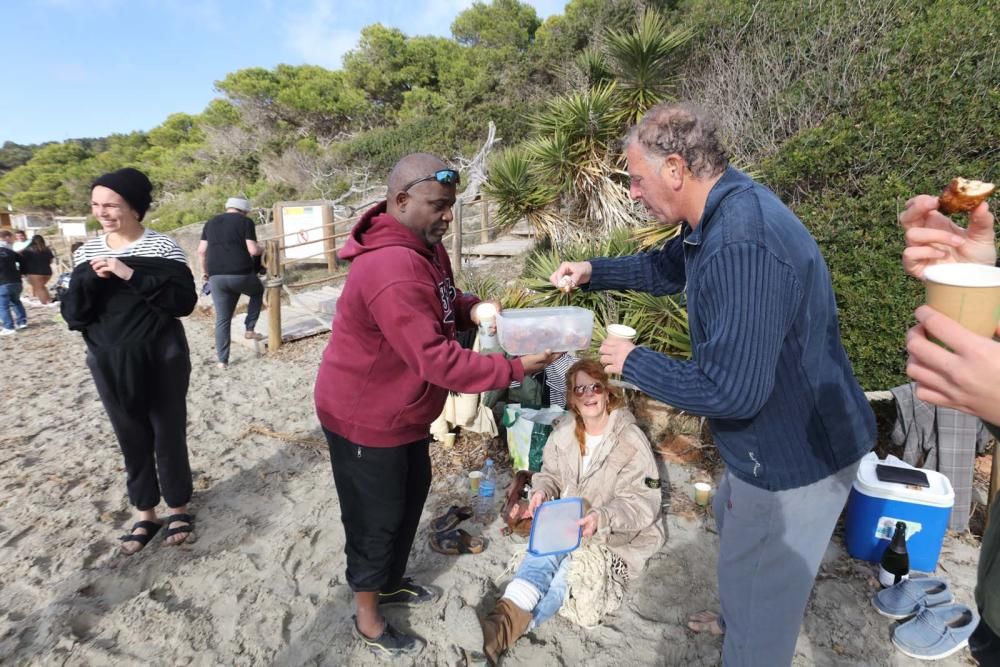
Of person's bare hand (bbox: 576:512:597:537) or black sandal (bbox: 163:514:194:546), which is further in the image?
black sandal (bbox: 163:514:194:546)

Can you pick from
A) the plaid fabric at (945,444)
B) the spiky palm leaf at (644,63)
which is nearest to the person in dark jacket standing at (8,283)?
the spiky palm leaf at (644,63)

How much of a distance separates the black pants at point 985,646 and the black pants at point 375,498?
187cm

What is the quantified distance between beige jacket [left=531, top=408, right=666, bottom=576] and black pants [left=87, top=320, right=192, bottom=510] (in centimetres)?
228

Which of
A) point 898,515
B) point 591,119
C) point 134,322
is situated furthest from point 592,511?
point 591,119

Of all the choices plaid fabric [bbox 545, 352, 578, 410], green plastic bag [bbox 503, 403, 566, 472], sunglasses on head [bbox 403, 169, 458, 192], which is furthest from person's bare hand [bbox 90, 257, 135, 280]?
plaid fabric [bbox 545, 352, 578, 410]

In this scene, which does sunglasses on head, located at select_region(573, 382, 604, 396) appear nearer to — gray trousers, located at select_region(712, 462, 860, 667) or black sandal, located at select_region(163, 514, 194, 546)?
gray trousers, located at select_region(712, 462, 860, 667)

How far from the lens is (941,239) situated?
128 centimetres

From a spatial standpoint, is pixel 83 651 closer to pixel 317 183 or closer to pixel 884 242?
pixel 884 242

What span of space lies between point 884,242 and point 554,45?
1789 centimetres

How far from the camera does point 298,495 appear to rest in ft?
13.2

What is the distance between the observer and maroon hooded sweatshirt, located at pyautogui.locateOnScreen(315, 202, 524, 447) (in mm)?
1888

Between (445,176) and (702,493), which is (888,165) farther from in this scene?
(445,176)

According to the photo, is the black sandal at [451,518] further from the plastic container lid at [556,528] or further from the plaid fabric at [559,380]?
the plaid fabric at [559,380]

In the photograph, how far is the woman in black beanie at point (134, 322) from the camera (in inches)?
112
